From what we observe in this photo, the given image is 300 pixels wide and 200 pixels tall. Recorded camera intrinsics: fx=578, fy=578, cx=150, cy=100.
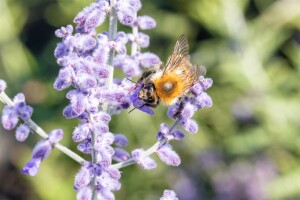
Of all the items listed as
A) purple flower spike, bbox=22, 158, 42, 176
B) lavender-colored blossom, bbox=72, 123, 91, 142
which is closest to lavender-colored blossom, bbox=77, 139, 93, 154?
lavender-colored blossom, bbox=72, 123, 91, 142

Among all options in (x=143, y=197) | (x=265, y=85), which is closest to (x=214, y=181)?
(x=143, y=197)

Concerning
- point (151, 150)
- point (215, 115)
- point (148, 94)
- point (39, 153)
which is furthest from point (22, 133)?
point (215, 115)

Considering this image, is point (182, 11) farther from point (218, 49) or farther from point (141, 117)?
point (141, 117)

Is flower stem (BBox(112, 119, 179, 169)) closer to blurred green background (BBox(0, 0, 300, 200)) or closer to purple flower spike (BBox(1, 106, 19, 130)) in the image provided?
purple flower spike (BBox(1, 106, 19, 130))

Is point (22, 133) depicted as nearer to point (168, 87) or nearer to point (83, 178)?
point (83, 178)

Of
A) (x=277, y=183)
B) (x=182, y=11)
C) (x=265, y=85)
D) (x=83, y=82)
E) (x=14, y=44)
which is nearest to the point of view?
(x=83, y=82)

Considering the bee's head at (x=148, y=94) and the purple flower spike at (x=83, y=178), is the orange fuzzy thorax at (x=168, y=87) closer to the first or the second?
the bee's head at (x=148, y=94)
